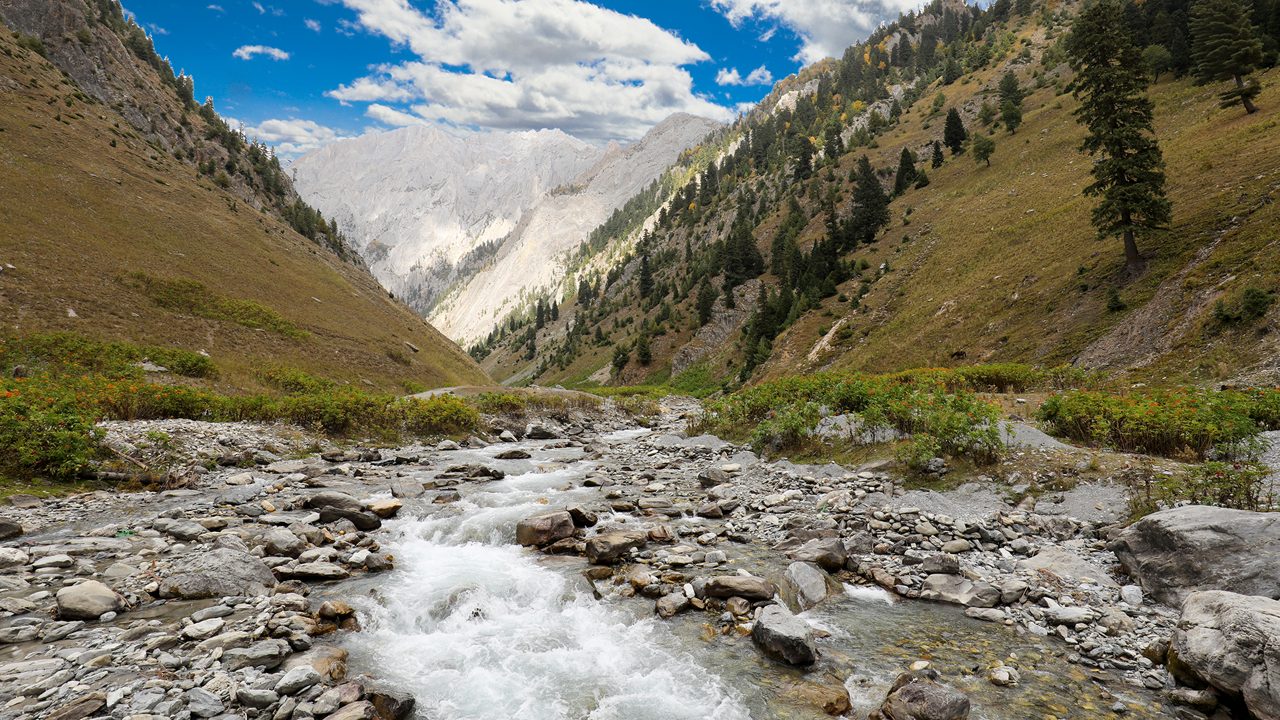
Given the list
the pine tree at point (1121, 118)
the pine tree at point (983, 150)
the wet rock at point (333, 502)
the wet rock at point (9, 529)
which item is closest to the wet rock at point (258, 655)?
the wet rock at point (333, 502)


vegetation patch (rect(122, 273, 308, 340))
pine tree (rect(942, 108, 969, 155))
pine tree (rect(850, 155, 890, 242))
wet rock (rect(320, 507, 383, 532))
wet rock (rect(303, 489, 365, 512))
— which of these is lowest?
wet rock (rect(320, 507, 383, 532))

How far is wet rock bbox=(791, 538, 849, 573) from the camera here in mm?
12062

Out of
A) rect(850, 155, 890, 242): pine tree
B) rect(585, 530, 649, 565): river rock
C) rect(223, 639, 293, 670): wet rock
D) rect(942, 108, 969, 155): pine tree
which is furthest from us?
rect(942, 108, 969, 155): pine tree

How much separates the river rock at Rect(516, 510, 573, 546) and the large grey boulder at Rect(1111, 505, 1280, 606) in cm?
1244

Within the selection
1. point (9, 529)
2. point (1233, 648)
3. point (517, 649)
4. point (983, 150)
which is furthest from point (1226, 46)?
point (9, 529)

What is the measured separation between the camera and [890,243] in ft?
266

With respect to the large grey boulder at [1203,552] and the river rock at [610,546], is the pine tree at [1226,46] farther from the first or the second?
the river rock at [610,546]

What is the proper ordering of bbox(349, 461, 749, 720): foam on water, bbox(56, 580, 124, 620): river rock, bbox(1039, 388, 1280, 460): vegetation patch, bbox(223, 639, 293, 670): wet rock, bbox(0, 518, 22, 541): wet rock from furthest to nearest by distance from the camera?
bbox(1039, 388, 1280, 460): vegetation patch, bbox(0, 518, 22, 541): wet rock, bbox(56, 580, 124, 620): river rock, bbox(349, 461, 749, 720): foam on water, bbox(223, 639, 293, 670): wet rock

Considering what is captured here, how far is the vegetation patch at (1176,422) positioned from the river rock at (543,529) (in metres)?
15.5

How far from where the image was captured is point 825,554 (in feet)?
39.7

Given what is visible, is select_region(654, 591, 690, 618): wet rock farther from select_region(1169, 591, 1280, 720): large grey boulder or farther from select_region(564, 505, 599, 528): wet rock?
select_region(1169, 591, 1280, 720): large grey boulder

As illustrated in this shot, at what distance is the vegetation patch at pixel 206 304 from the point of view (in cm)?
4325

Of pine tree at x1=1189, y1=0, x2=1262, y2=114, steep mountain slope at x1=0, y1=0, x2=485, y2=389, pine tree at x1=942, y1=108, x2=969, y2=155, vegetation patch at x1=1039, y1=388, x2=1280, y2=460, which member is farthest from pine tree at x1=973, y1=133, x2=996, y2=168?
steep mountain slope at x1=0, y1=0, x2=485, y2=389

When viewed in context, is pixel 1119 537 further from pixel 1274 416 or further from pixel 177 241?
pixel 177 241
